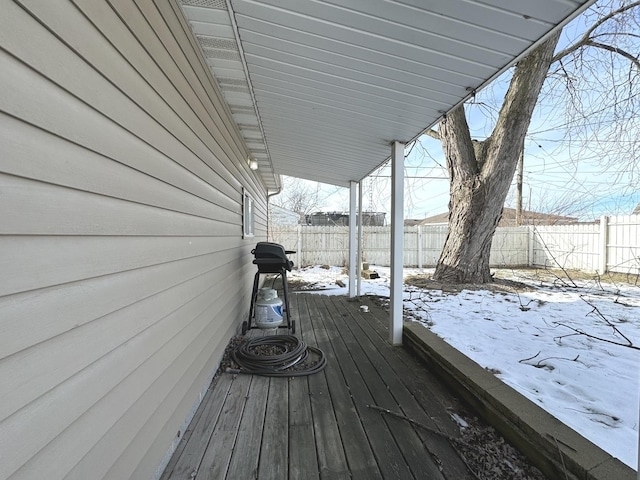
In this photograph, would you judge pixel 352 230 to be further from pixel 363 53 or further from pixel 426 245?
pixel 426 245

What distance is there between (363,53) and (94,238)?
1783mm

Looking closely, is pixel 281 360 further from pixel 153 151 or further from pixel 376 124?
pixel 376 124

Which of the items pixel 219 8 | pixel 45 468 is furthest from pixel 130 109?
pixel 45 468

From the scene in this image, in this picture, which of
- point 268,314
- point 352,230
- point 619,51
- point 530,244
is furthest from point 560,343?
point 530,244

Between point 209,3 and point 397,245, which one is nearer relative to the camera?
point 209,3

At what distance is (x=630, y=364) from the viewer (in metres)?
2.34

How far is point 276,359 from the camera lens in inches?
95.2

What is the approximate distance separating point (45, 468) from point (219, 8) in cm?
220

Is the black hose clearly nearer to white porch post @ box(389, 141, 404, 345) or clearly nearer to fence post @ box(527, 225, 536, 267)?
white porch post @ box(389, 141, 404, 345)

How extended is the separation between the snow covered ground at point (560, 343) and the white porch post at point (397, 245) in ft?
1.85

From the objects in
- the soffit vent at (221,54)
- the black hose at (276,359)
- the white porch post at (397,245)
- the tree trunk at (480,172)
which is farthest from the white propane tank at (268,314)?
the tree trunk at (480,172)

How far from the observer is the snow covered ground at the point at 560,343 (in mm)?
1699

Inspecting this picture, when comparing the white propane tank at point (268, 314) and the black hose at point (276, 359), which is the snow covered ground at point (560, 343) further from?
the white propane tank at point (268, 314)

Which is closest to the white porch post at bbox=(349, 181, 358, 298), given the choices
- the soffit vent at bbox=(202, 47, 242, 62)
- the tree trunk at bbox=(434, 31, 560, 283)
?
the tree trunk at bbox=(434, 31, 560, 283)
